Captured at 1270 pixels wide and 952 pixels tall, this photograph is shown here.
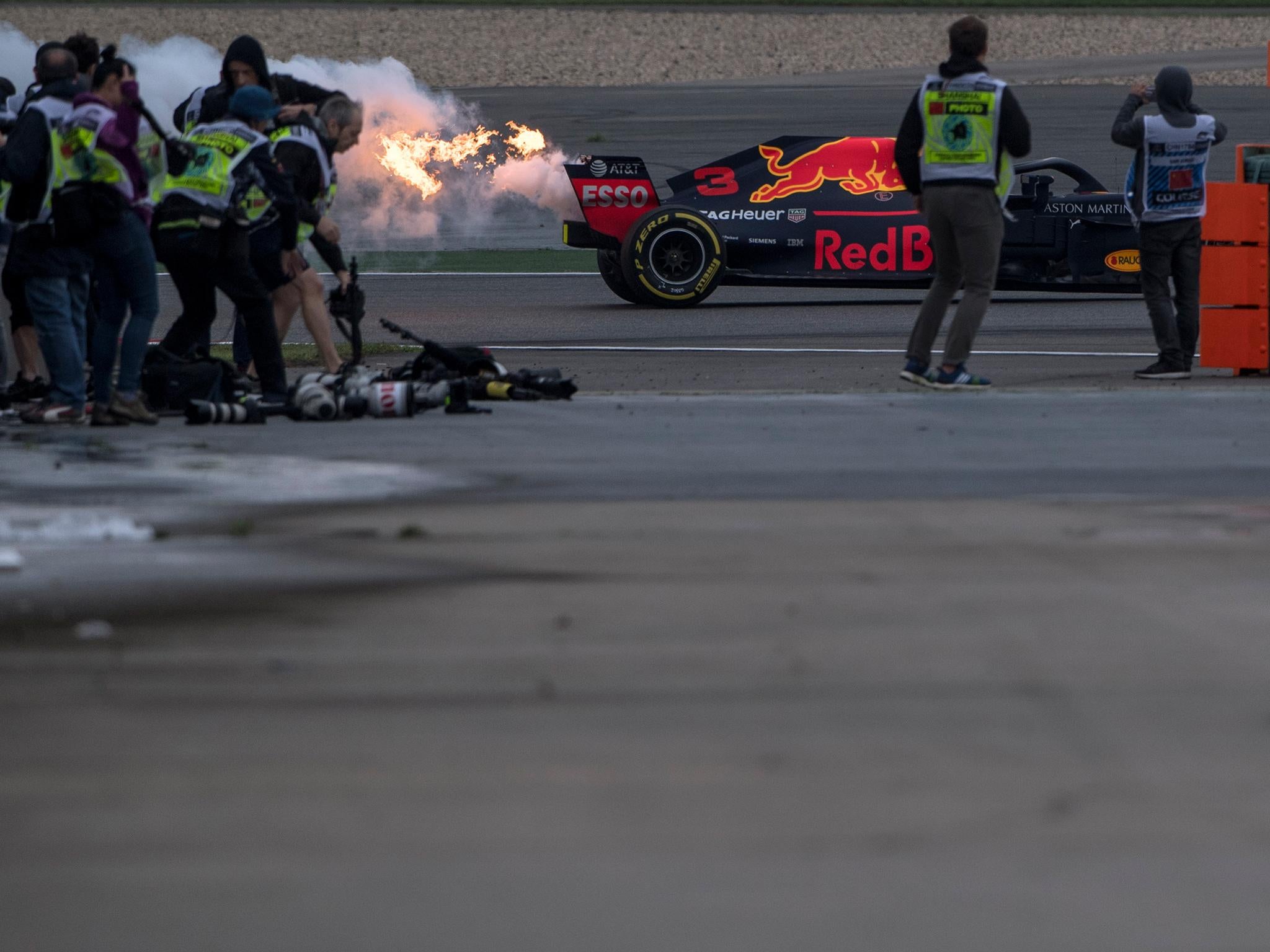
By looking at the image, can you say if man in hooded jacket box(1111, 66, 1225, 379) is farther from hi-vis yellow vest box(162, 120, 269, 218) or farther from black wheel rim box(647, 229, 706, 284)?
black wheel rim box(647, 229, 706, 284)

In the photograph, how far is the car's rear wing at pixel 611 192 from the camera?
52.4 ft

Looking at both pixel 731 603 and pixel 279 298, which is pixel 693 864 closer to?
pixel 731 603

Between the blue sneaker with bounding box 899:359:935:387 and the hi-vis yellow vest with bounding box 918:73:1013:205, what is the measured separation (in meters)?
0.92

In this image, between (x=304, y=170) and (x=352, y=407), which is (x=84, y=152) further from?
(x=304, y=170)

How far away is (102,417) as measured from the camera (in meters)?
8.74

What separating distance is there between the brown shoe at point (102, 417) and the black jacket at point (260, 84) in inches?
66.4

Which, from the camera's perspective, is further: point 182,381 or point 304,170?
point 304,170

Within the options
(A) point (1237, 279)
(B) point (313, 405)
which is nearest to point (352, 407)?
(B) point (313, 405)

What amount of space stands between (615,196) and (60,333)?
25.8 ft

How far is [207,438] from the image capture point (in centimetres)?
836

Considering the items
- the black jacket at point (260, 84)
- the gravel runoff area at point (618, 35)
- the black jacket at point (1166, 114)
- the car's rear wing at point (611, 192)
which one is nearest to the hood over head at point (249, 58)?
the black jacket at point (260, 84)

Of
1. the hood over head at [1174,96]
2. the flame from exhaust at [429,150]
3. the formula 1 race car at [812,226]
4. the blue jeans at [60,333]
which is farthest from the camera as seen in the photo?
the flame from exhaust at [429,150]

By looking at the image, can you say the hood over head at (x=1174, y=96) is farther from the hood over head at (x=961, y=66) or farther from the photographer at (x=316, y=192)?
the photographer at (x=316, y=192)

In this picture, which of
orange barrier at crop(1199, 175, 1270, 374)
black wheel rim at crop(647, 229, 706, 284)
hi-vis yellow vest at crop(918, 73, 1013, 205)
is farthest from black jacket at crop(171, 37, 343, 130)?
orange barrier at crop(1199, 175, 1270, 374)
